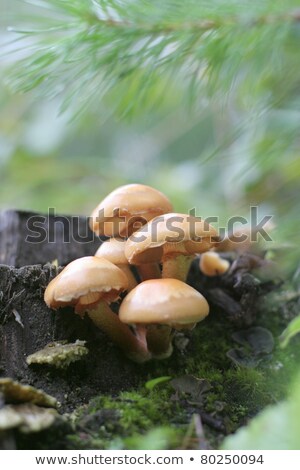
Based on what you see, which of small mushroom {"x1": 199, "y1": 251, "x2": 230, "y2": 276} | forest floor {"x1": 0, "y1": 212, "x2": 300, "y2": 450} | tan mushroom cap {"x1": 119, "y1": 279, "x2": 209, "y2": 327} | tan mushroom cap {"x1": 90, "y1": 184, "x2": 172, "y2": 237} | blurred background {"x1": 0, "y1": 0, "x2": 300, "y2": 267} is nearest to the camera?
forest floor {"x1": 0, "y1": 212, "x2": 300, "y2": 450}

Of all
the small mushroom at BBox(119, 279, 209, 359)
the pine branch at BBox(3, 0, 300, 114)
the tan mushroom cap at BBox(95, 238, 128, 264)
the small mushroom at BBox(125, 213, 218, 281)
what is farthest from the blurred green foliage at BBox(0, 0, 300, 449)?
the tan mushroom cap at BBox(95, 238, 128, 264)

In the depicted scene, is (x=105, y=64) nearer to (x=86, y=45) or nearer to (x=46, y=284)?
(x=86, y=45)

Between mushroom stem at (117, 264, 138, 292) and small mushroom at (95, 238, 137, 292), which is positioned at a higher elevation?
small mushroom at (95, 238, 137, 292)

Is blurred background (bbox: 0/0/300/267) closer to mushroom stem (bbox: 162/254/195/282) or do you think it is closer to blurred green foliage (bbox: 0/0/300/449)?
blurred green foliage (bbox: 0/0/300/449)

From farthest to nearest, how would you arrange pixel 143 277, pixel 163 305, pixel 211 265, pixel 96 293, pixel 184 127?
1. pixel 184 127
2. pixel 211 265
3. pixel 143 277
4. pixel 96 293
5. pixel 163 305

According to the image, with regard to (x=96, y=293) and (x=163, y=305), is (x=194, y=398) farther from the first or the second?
(x=96, y=293)

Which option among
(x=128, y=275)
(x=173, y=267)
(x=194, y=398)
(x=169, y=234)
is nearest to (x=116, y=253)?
(x=128, y=275)

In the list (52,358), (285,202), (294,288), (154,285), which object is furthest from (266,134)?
(52,358)
